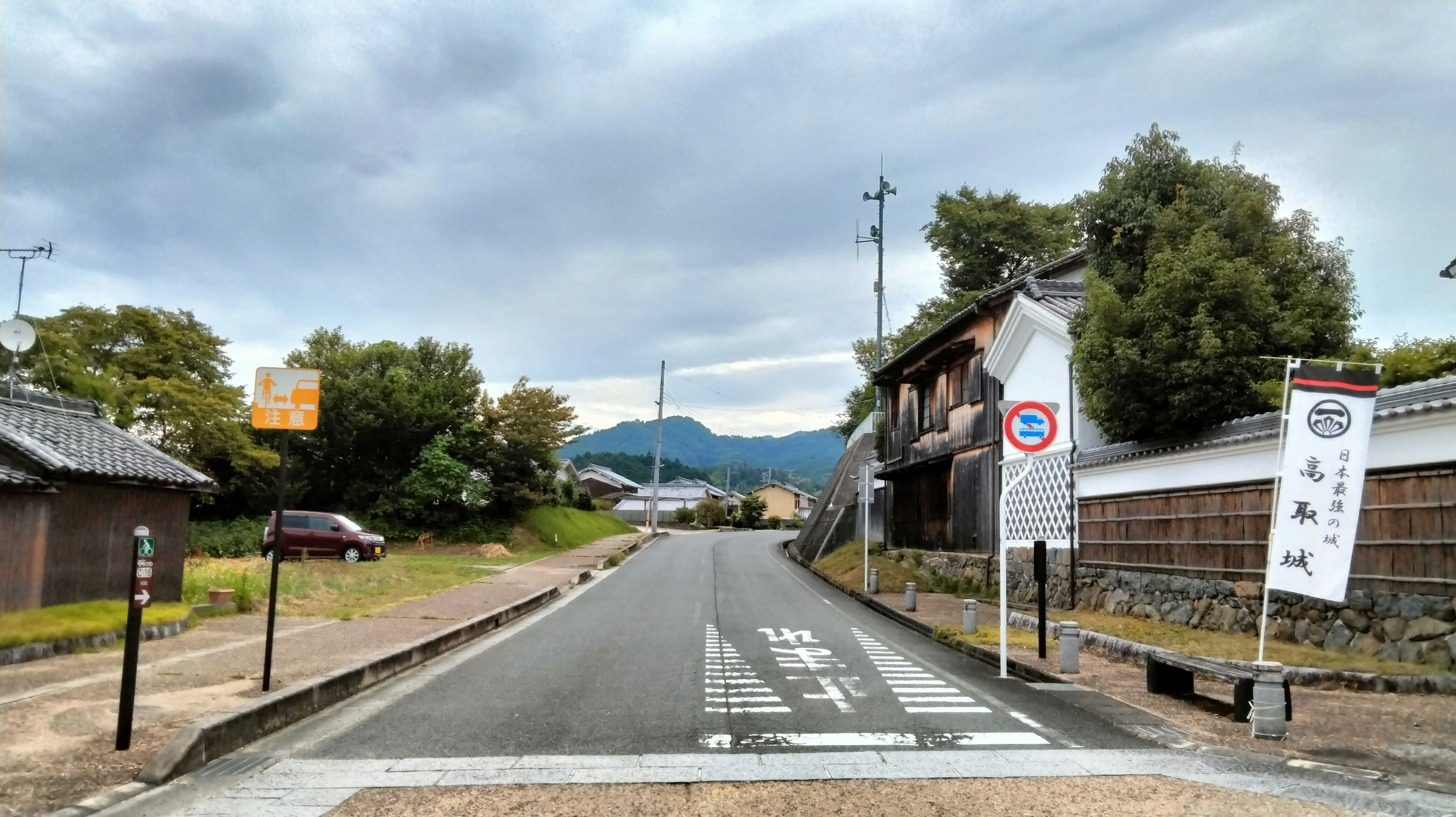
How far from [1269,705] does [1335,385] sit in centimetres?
297

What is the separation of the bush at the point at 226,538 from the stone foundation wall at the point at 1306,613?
92.4ft

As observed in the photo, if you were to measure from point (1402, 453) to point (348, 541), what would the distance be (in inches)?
1087

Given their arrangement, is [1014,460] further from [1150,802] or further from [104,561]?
[104,561]

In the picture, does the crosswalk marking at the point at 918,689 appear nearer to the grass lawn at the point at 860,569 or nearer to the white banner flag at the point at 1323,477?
the white banner flag at the point at 1323,477

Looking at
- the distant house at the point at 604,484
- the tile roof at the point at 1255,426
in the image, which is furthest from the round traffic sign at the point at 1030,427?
the distant house at the point at 604,484

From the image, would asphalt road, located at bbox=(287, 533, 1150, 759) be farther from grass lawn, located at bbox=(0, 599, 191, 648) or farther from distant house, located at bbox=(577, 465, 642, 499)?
distant house, located at bbox=(577, 465, 642, 499)

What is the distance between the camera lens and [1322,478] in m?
8.08

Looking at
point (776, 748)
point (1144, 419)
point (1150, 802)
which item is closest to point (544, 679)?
point (776, 748)

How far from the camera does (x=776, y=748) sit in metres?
6.64

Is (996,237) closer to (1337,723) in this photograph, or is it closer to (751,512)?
(1337,723)

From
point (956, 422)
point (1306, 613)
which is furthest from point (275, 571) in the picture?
point (956, 422)

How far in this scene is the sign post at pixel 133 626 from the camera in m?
6.31

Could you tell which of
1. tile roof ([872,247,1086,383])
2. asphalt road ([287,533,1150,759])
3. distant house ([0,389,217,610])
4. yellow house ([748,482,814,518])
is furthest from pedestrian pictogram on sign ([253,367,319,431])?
yellow house ([748,482,814,518])

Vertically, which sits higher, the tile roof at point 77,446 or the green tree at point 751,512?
the tile roof at point 77,446
